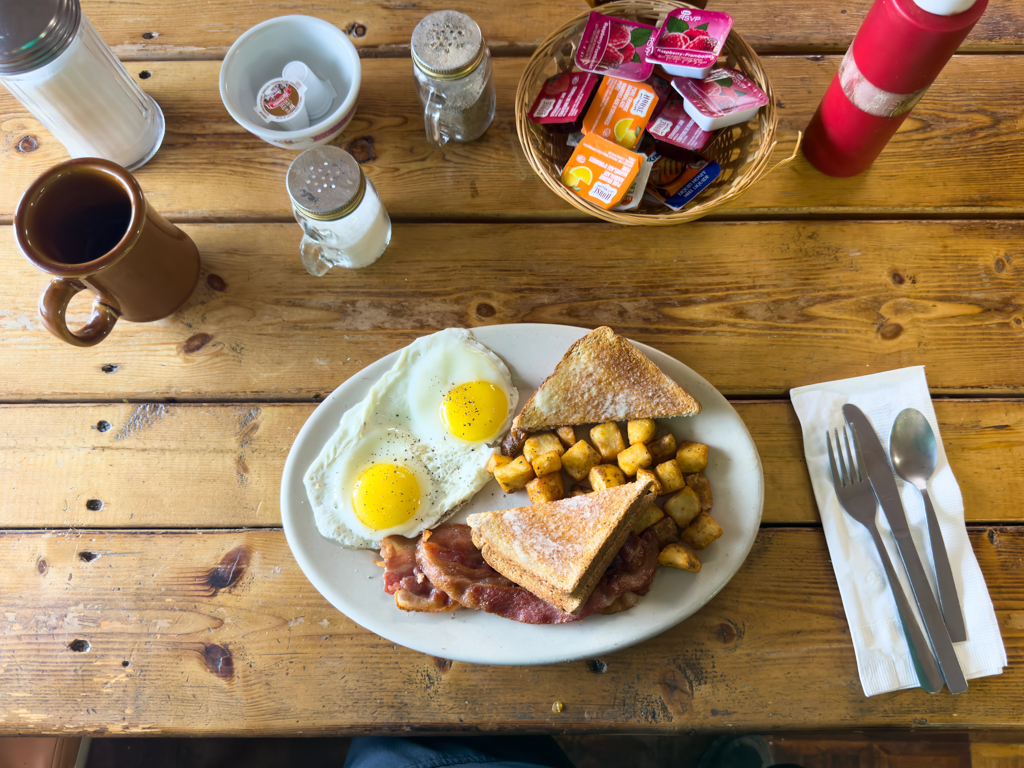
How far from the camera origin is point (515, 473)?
52.2 inches

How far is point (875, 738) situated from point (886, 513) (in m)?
1.02

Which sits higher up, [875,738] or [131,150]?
[131,150]

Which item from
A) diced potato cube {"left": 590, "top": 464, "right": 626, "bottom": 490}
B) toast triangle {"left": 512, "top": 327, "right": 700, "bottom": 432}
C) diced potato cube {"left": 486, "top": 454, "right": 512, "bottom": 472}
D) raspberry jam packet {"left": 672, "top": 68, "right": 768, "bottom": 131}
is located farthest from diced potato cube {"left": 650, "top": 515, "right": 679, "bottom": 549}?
raspberry jam packet {"left": 672, "top": 68, "right": 768, "bottom": 131}

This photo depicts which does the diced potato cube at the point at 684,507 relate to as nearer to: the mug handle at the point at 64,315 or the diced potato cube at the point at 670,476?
the diced potato cube at the point at 670,476

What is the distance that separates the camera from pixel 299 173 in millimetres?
1269

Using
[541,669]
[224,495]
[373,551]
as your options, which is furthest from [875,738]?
[224,495]

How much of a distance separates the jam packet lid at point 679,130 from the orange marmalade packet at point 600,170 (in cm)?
12

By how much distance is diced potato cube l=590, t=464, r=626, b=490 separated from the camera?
4.27 ft

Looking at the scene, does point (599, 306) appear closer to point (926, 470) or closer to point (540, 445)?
point (540, 445)

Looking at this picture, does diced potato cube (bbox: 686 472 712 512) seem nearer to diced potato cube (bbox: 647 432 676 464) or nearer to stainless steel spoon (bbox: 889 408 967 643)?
diced potato cube (bbox: 647 432 676 464)

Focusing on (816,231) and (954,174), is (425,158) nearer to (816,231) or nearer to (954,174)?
(816,231)

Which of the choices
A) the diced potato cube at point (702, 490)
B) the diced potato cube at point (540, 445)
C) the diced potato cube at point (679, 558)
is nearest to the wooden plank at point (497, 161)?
the diced potato cube at point (540, 445)

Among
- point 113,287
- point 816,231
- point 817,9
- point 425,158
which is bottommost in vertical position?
point 113,287

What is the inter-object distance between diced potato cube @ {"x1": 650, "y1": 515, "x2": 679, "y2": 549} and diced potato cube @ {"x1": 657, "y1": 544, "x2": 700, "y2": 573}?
0.02 m
